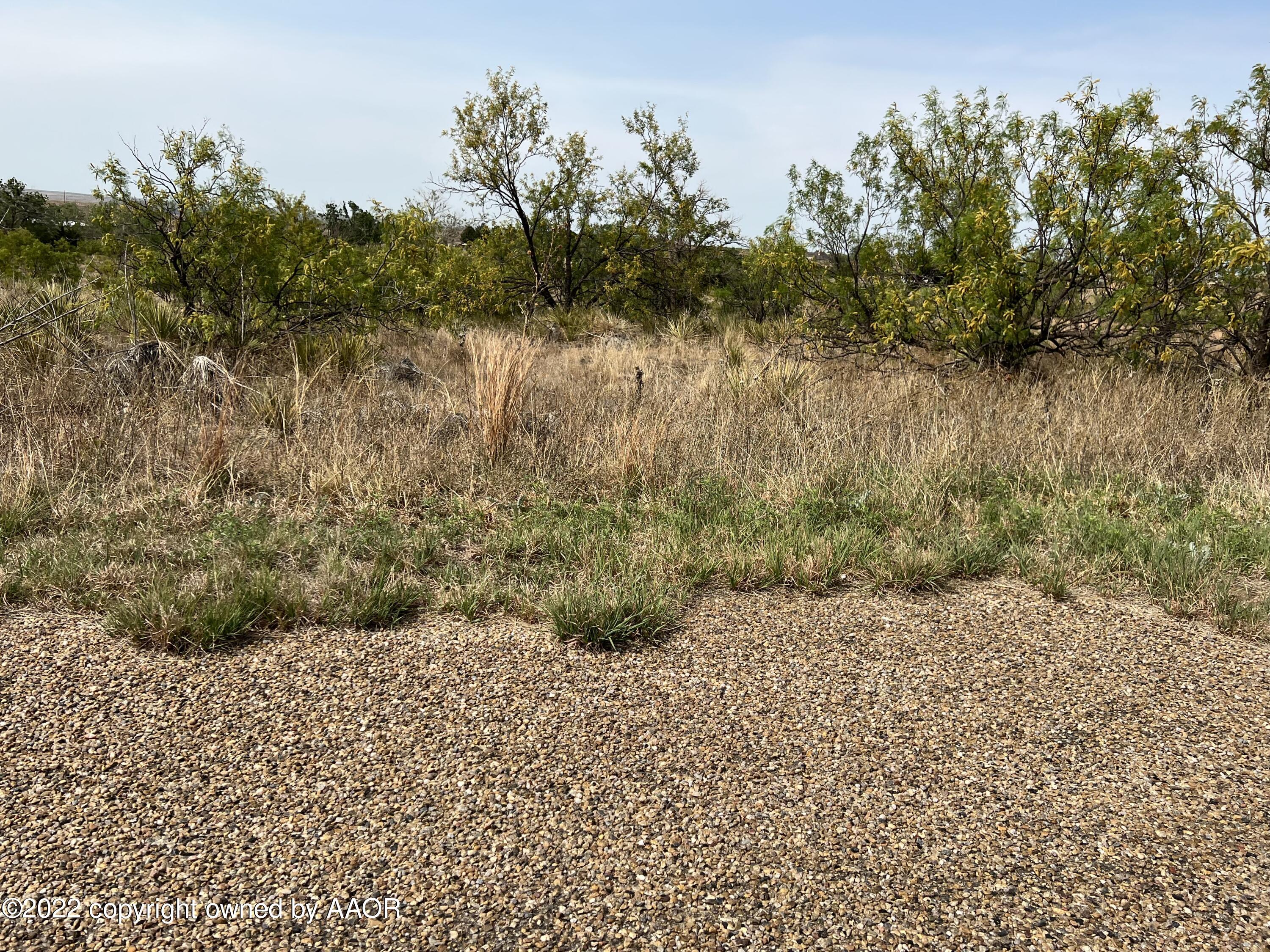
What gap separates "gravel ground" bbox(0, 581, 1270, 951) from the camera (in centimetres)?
185

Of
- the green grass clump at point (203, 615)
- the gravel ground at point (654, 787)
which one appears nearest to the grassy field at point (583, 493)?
the green grass clump at point (203, 615)

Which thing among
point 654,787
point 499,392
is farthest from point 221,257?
point 654,787

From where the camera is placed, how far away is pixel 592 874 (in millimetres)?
1952

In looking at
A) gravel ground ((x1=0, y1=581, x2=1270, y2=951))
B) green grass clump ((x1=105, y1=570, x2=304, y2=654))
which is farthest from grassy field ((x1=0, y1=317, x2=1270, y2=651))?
gravel ground ((x1=0, y1=581, x2=1270, y2=951))

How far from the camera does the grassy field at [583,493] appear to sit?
338 centimetres

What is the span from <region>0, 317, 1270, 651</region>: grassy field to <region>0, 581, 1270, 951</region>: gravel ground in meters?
0.31

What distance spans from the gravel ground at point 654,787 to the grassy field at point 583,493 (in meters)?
0.31

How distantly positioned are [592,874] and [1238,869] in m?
1.51

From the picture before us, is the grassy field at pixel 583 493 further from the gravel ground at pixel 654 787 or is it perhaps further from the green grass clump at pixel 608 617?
the gravel ground at pixel 654 787

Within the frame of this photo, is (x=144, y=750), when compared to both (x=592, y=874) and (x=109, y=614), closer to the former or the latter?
(x=109, y=614)

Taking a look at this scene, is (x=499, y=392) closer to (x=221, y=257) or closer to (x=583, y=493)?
(x=583, y=493)

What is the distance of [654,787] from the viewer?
2.28 m

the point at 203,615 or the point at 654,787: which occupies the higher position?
the point at 203,615

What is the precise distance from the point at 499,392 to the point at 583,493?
0.96m
